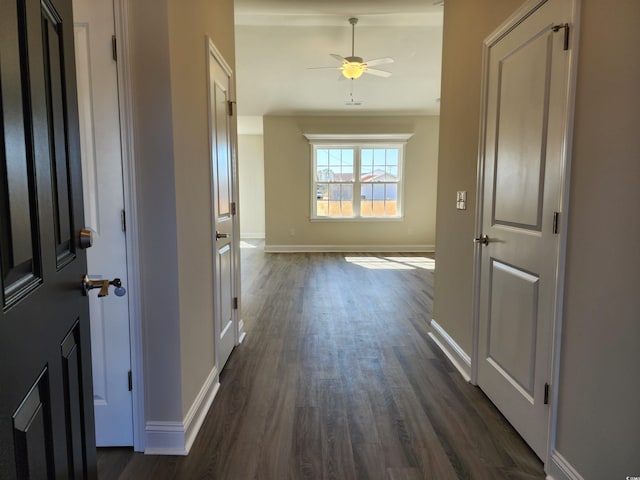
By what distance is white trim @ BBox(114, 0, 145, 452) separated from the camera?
151cm

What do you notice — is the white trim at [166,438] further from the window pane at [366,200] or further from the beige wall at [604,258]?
the window pane at [366,200]

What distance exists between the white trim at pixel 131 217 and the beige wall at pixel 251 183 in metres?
8.64

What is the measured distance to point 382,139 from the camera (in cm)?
759

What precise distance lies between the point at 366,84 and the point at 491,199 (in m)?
4.74

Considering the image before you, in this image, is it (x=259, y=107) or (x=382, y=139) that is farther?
(x=382, y=139)

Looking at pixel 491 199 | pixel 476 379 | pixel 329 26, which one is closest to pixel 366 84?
pixel 329 26

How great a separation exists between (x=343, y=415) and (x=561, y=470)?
977 mm

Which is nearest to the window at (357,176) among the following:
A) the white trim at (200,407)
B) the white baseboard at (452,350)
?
the white baseboard at (452,350)

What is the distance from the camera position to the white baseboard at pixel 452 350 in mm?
2416

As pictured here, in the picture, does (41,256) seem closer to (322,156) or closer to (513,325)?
(513,325)

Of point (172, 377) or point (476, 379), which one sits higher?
point (172, 377)

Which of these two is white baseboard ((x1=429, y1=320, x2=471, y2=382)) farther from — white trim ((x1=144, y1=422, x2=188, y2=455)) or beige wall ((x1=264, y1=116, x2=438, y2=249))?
beige wall ((x1=264, y1=116, x2=438, y2=249))

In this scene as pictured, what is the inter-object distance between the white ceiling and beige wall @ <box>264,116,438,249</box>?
0.82 ft

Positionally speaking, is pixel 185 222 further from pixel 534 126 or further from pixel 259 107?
pixel 259 107
